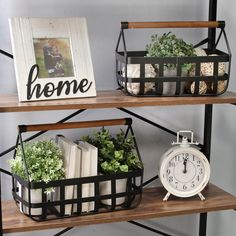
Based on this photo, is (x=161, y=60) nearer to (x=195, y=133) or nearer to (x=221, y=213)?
(x=195, y=133)

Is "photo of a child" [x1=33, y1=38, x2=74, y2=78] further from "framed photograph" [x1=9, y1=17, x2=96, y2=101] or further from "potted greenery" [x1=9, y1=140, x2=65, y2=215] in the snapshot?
"potted greenery" [x1=9, y1=140, x2=65, y2=215]

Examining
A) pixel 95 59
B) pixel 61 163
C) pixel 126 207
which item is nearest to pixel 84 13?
pixel 95 59

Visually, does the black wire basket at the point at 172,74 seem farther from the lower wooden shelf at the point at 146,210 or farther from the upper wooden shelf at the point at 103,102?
the lower wooden shelf at the point at 146,210

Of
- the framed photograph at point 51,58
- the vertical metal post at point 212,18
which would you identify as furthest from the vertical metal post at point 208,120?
the framed photograph at point 51,58

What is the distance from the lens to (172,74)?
1.41 m

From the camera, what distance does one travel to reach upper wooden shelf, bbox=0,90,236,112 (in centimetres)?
125

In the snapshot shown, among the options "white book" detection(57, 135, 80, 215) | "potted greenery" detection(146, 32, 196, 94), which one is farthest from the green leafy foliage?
"white book" detection(57, 135, 80, 215)

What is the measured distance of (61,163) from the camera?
1345 millimetres

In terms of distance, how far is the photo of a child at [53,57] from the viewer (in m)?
1.33

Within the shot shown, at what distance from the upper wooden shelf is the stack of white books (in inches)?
5.6

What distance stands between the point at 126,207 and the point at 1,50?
1.93 feet

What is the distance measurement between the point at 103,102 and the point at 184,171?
393mm

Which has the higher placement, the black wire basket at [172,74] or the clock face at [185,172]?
the black wire basket at [172,74]

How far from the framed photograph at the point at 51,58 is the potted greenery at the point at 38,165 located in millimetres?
147
